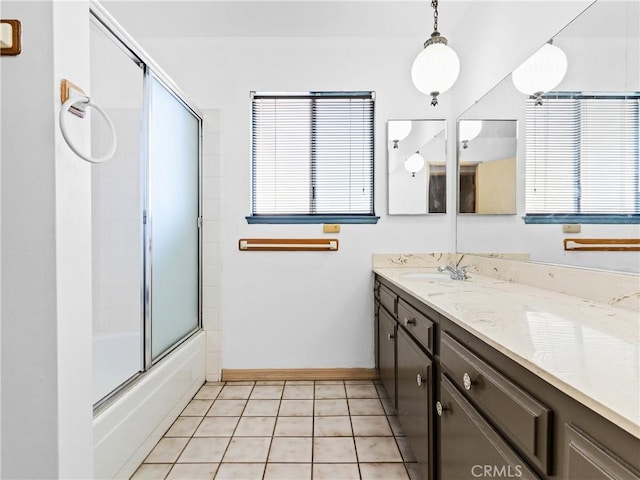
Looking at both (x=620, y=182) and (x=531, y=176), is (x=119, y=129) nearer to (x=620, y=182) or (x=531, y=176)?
(x=531, y=176)

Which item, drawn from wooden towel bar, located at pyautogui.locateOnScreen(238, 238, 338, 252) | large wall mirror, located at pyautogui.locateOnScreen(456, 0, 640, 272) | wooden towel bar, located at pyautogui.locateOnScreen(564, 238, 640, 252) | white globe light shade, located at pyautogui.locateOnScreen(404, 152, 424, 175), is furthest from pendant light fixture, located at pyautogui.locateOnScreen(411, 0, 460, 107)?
wooden towel bar, located at pyautogui.locateOnScreen(238, 238, 338, 252)

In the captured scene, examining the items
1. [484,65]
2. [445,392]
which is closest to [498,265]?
[445,392]

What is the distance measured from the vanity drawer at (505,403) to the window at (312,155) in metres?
Result: 1.69

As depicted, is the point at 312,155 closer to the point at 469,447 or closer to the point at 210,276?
the point at 210,276

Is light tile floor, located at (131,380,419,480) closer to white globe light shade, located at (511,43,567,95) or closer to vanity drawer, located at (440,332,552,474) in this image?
vanity drawer, located at (440,332,552,474)

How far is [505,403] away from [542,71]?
146 cm

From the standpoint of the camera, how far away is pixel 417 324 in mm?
1398

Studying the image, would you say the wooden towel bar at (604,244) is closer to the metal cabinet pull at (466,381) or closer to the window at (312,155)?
the metal cabinet pull at (466,381)

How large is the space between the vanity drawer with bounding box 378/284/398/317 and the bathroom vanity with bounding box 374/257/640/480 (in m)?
0.19

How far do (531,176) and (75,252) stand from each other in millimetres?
1797

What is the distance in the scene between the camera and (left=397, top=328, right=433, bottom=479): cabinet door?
49.1 inches

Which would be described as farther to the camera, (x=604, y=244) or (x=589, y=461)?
(x=604, y=244)

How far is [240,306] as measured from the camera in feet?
8.36

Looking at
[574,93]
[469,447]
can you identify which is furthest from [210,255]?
[574,93]
